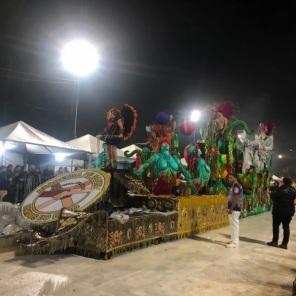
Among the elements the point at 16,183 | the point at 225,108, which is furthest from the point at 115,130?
the point at 225,108

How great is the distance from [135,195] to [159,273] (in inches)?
113

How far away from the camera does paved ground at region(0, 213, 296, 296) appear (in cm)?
509

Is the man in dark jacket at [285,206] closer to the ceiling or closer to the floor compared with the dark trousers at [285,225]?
closer to the ceiling

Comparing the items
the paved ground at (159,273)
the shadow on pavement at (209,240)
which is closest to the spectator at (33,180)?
the paved ground at (159,273)

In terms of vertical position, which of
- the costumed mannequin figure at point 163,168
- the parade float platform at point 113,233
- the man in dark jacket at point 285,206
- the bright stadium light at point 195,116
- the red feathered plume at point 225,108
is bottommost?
the parade float platform at point 113,233

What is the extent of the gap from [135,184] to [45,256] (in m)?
2.62

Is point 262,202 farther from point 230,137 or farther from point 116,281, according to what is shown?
point 116,281

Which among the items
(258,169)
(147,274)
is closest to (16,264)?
(147,274)

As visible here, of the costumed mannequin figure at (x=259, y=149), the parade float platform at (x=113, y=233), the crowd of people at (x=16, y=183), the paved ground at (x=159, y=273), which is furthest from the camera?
the costumed mannequin figure at (x=259, y=149)

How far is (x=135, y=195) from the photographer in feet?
28.3

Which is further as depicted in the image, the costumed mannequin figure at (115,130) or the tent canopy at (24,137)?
the tent canopy at (24,137)

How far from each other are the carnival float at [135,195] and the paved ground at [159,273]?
36cm

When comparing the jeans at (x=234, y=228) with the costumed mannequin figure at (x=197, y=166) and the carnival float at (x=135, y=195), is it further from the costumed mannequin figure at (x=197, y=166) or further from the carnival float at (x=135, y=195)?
the costumed mannequin figure at (x=197, y=166)

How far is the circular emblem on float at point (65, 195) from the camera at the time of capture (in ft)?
20.2
